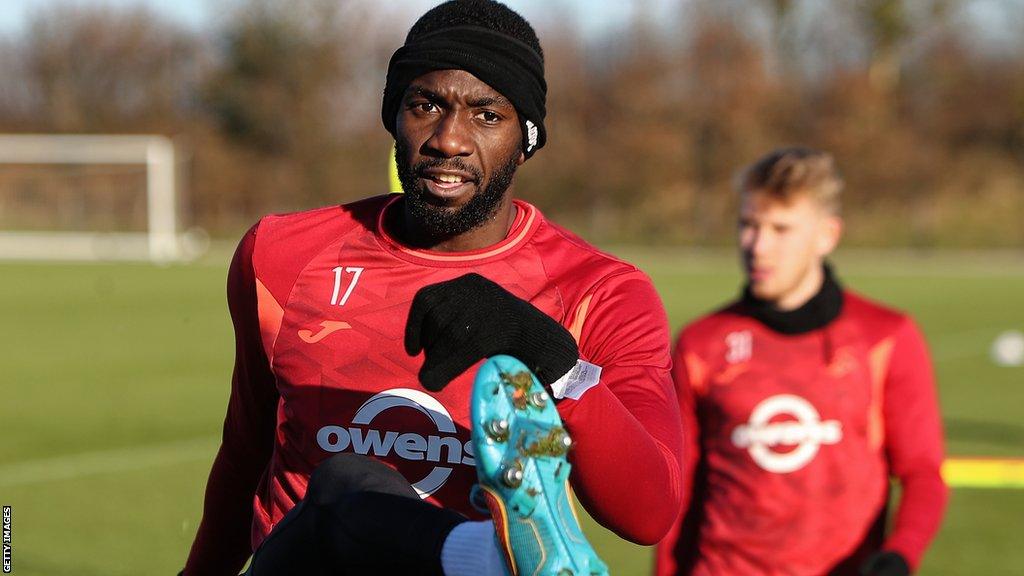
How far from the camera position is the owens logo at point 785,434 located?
4238 millimetres

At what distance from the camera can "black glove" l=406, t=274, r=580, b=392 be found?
207 centimetres

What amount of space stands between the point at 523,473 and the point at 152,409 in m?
11.3

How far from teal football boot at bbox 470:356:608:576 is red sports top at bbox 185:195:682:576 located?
0.46 meters

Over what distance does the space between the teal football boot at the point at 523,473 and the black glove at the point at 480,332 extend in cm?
6

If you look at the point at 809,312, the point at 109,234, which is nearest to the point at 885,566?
the point at 809,312

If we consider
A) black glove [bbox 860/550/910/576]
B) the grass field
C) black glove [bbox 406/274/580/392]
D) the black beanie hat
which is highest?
the black beanie hat

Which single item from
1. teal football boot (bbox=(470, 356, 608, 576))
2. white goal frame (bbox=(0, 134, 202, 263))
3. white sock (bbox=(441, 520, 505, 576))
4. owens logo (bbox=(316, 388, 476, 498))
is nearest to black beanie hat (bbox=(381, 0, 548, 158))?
owens logo (bbox=(316, 388, 476, 498))

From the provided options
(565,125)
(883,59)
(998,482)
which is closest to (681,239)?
(565,125)

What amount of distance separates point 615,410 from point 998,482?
27.5 feet

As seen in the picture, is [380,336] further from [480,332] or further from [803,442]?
[803,442]

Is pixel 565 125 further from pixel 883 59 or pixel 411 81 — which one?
Answer: pixel 411 81

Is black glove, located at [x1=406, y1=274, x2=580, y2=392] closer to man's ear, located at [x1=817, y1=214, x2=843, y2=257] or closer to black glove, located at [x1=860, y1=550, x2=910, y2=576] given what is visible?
black glove, located at [x1=860, y1=550, x2=910, y2=576]

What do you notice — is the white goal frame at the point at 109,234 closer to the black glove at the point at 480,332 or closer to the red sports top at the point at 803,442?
the red sports top at the point at 803,442

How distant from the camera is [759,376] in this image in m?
Result: 4.37
